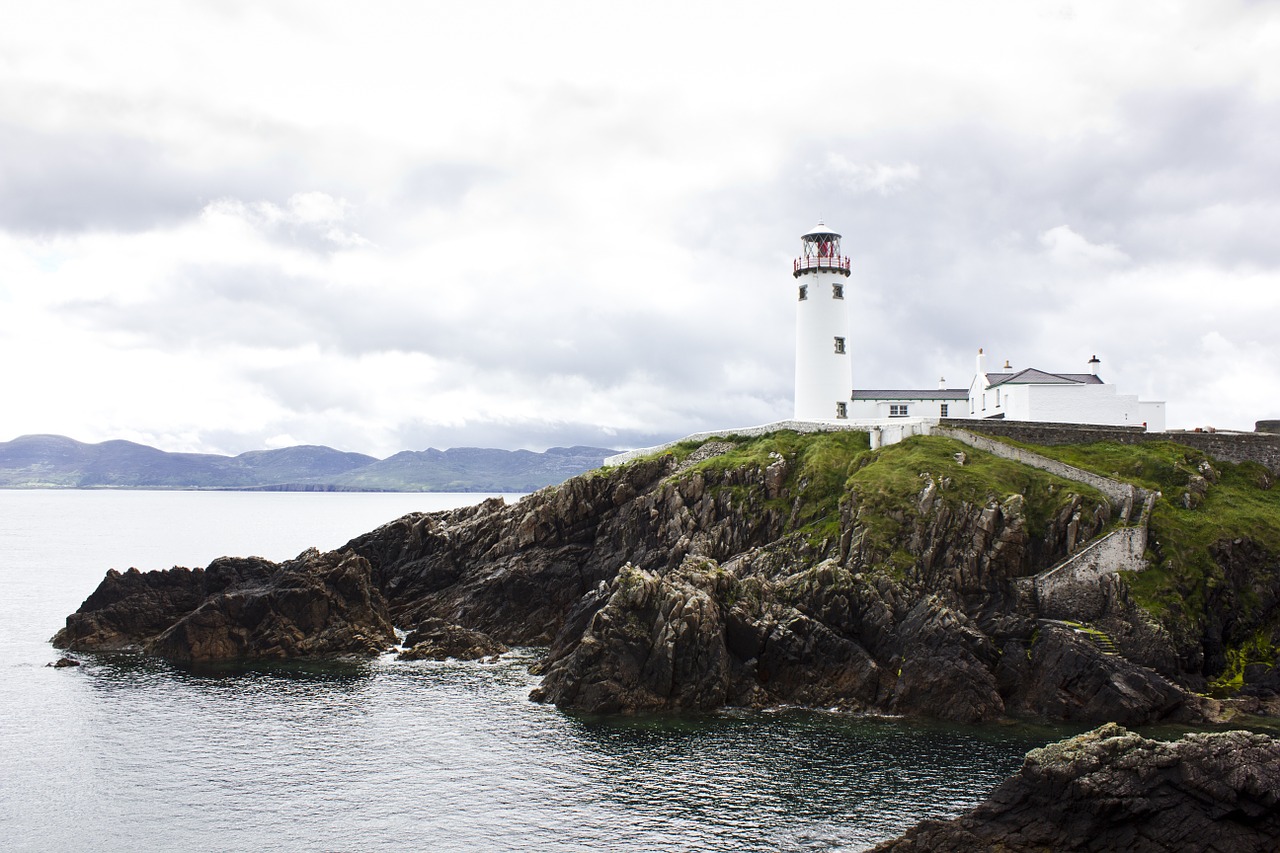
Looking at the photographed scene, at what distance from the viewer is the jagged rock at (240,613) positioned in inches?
2835

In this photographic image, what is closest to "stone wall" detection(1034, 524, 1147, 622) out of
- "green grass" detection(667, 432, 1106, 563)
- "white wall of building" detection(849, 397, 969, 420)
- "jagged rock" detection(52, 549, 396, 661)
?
"green grass" detection(667, 432, 1106, 563)

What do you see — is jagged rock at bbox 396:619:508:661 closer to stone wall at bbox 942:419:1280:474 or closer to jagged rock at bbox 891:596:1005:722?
jagged rock at bbox 891:596:1005:722

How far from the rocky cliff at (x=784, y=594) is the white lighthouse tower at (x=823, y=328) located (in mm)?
9552

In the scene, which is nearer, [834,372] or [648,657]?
[648,657]

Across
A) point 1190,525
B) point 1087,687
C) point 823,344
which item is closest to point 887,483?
point 1190,525

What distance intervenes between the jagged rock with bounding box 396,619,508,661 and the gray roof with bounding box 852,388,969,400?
153ft

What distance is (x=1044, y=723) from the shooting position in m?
52.3

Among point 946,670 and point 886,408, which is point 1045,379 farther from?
point 946,670

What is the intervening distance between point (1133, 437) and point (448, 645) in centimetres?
5880

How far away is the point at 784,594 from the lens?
62.9m

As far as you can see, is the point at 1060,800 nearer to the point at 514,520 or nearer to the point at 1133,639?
the point at 1133,639

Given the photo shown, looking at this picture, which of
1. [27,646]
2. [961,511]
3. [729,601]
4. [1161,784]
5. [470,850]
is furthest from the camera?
[27,646]

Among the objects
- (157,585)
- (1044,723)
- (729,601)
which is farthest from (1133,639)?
(157,585)

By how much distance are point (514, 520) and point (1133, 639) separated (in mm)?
52345
